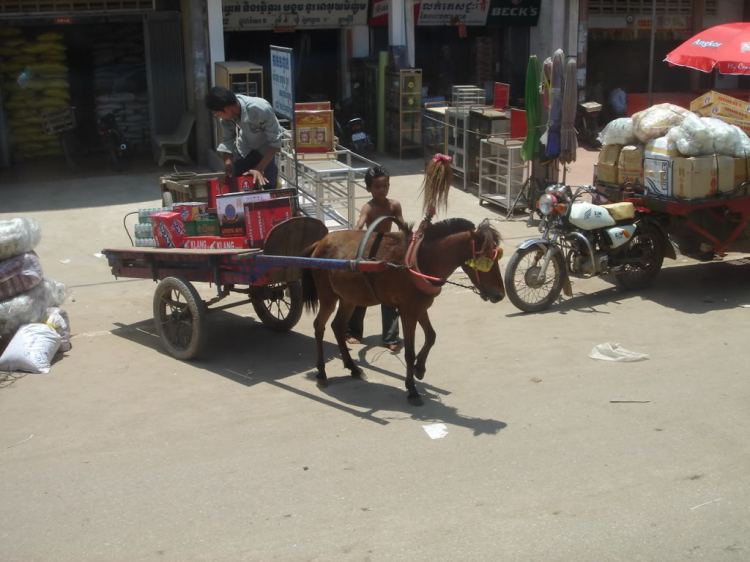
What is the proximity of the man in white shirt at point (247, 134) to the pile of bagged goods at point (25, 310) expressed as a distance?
1916 mm

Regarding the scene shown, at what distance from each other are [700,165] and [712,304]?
4.69 feet

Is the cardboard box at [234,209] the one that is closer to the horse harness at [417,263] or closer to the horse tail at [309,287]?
the horse tail at [309,287]

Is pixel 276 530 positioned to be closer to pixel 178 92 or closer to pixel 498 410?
pixel 498 410

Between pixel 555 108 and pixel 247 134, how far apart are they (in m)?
4.93

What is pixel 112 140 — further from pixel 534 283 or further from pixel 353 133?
pixel 534 283

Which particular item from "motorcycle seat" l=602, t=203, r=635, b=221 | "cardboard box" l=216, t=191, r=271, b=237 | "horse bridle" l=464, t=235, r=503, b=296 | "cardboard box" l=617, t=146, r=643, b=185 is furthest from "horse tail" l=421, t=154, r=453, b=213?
"cardboard box" l=617, t=146, r=643, b=185

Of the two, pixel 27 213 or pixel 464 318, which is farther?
pixel 27 213

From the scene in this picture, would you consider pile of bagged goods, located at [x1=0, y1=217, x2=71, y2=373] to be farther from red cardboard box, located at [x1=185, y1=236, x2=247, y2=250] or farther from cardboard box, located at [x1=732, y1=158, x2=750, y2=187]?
cardboard box, located at [x1=732, y1=158, x2=750, y2=187]

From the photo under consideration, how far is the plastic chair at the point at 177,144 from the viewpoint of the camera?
50.1 feet

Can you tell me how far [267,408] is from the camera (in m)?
6.28

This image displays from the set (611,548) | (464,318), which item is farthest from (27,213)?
(611,548)

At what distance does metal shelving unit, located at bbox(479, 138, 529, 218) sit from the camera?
12.4 meters

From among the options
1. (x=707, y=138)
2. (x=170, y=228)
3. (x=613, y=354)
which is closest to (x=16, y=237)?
(x=170, y=228)

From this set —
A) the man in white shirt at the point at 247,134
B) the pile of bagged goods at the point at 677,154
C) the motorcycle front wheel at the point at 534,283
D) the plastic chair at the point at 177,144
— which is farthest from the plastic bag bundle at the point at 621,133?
the plastic chair at the point at 177,144
